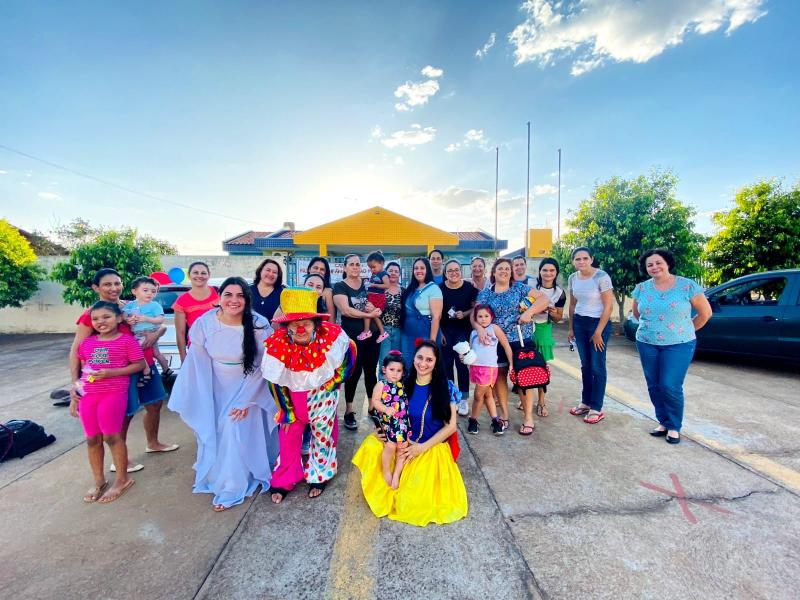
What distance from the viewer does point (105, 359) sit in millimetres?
2354

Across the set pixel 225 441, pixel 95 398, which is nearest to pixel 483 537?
pixel 225 441

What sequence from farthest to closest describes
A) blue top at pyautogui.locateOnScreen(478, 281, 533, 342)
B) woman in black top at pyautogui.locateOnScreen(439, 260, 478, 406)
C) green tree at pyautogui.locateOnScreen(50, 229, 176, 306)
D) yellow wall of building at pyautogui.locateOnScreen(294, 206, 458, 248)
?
yellow wall of building at pyautogui.locateOnScreen(294, 206, 458, 248) → green tree at pyautogui.locateOnScreen(50, 229, 176, 306) → woman in black top at pyautogui.locateOnScreen(439, 260, 478, 406) → blue top at pyautogui.locateOnScreen(478, 281, 533, 342)

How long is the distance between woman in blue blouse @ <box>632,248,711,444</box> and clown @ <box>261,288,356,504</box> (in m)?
2.79

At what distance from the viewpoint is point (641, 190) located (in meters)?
8.59

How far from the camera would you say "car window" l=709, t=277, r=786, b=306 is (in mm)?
5258

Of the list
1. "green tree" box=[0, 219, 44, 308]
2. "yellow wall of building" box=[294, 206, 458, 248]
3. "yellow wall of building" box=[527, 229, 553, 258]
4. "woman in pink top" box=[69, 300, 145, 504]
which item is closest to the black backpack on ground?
"woman in pink top" box=[69, 300, 145, 504]

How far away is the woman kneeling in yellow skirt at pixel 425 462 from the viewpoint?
7.06 ft

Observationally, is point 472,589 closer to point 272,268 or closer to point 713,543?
point 713,543

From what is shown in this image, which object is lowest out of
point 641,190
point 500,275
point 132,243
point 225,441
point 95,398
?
point 225,441

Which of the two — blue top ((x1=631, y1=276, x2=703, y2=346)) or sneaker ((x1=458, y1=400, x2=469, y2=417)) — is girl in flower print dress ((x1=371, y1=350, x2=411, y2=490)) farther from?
blue top ((x1=631, y1=276, x2=703, y2=346))

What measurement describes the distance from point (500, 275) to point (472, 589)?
7.94ft

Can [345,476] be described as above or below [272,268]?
below

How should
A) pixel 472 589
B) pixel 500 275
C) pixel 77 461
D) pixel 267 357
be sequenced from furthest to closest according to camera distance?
pixel 500 275
pixel 77 461
pixel 267 357
pixel 472 589

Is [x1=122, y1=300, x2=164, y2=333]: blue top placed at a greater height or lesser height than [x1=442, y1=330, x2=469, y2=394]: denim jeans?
greater
